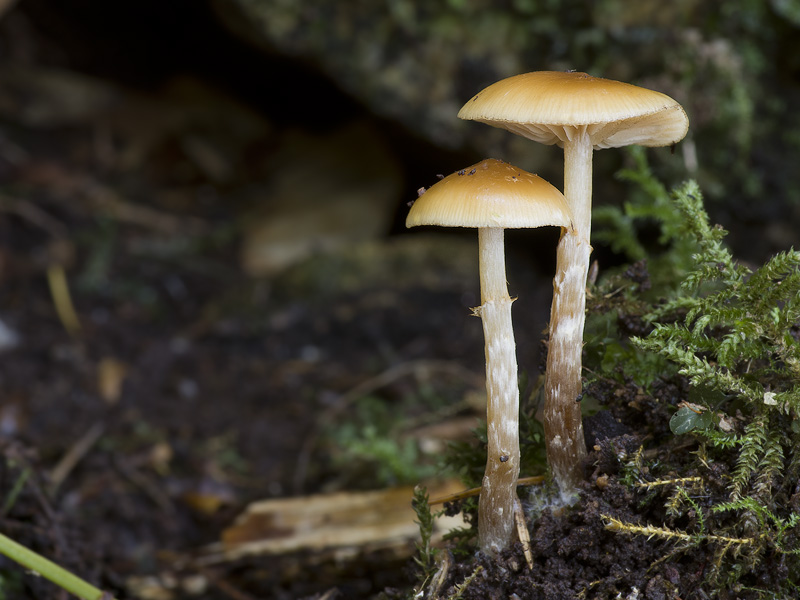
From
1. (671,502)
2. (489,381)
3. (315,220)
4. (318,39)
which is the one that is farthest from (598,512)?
(315,220)

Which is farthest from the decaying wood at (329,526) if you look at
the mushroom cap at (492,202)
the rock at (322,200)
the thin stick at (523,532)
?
the rock at (322,200)

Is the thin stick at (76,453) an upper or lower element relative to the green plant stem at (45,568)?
upper

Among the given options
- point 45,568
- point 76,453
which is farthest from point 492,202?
point 76,453

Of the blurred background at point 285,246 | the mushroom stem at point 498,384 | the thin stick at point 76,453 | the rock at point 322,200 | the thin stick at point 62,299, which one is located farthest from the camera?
the rock at point 322,200

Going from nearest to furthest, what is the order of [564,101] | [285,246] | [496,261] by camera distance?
1. [564,101]
2. [496,261]
3. [285,246]

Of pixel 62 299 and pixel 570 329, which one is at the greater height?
pixel 62 299

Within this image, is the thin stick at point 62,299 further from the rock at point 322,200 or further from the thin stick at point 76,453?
the rock at point 322,200

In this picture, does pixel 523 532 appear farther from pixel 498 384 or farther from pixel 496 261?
pixel 496 261
